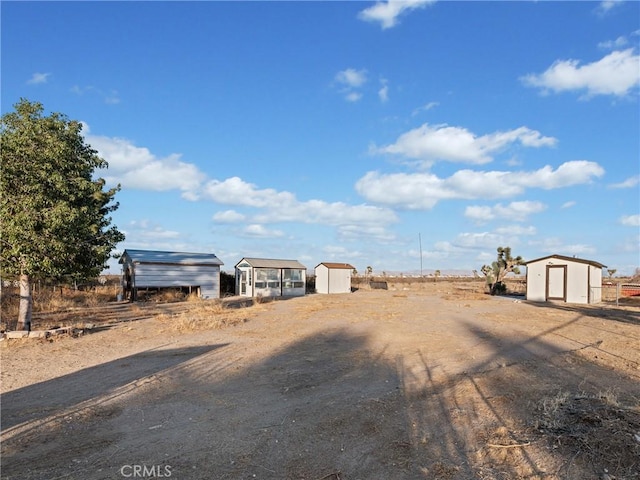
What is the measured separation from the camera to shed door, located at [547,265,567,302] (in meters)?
28.4

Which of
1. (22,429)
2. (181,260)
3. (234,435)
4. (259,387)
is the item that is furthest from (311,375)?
(181,260)

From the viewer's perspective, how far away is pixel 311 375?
346 inches

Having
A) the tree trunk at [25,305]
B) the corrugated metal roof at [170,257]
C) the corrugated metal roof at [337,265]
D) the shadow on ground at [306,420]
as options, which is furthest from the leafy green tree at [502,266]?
the tree trunk at [25,305]

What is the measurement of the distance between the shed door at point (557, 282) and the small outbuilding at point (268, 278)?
1872 centimetres

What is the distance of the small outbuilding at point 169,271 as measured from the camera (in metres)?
29.2

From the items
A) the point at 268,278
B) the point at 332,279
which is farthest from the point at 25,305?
the point at 332,279

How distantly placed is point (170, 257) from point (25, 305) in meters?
18.0

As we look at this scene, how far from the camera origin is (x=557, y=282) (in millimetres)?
28734

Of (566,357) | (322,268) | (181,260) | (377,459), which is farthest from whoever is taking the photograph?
(322,268)

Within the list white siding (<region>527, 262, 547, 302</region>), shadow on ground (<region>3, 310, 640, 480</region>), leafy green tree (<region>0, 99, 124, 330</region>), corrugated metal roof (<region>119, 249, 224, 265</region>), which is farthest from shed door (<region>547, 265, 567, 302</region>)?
leafy green tree (<region>0, 99, 124, 330</region>)

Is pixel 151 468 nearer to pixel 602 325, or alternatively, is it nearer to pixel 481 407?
pixel 481 407

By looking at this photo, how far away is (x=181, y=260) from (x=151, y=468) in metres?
27.8

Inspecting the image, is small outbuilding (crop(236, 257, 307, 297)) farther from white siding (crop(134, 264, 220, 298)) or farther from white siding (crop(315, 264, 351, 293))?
white siding (crop(315, 264, 351, 293))

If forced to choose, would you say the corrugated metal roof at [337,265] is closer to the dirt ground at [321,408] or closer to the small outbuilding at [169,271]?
the small outbuilding at [169,271]
